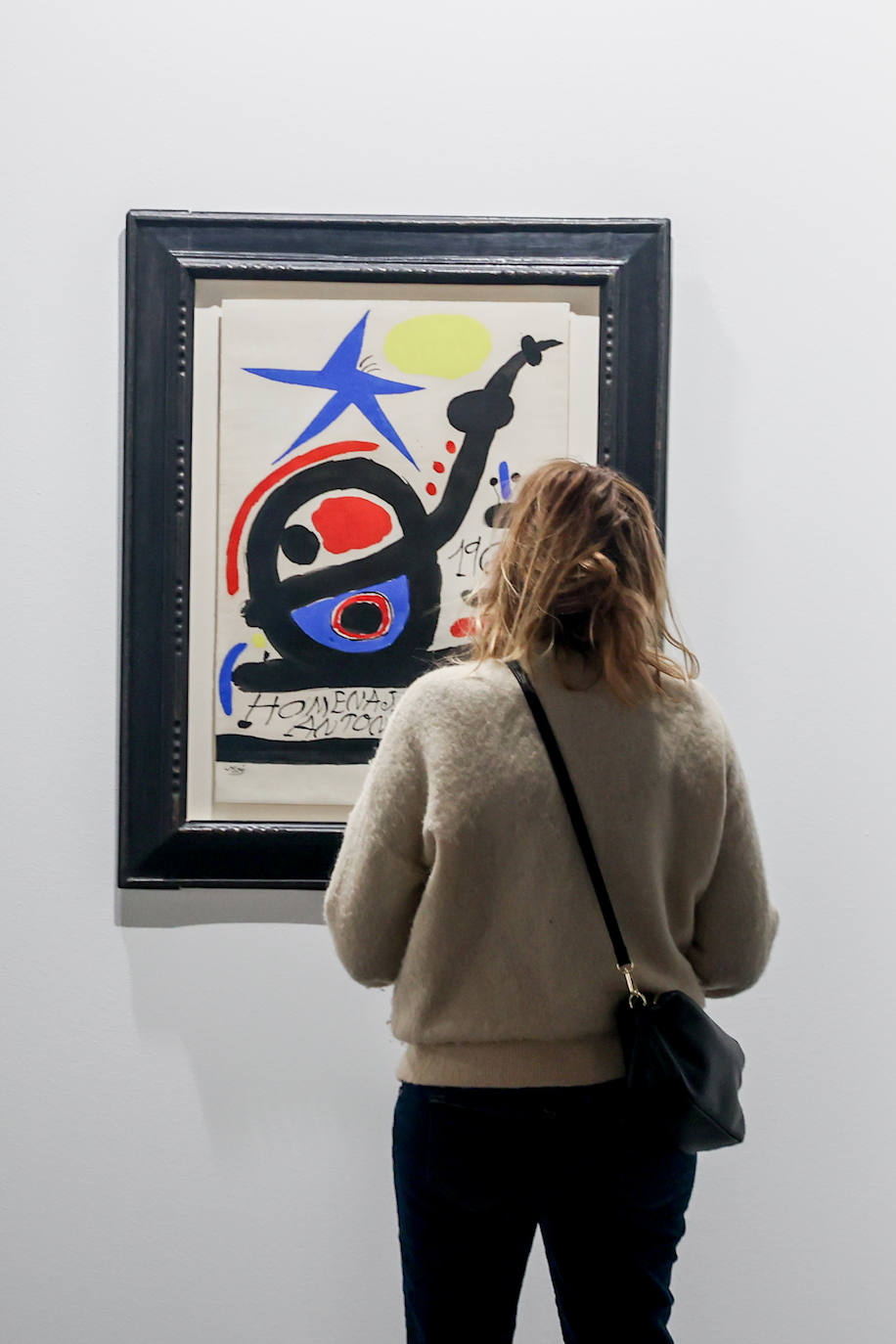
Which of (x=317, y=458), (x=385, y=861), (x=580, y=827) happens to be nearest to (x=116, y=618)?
(x=317, y=458)

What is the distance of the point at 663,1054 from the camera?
91 cm

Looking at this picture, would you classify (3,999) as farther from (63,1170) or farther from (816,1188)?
(816,1188)

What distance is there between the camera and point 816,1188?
1400mm

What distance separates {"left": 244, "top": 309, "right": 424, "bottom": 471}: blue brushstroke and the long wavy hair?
463 mm

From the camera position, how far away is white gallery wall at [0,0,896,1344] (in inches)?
54.4

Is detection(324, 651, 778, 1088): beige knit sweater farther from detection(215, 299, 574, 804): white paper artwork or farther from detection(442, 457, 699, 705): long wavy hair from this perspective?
detection(215, 299, 574, 804): white paper artwork

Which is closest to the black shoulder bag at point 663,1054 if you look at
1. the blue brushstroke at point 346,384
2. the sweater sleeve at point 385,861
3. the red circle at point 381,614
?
the sweater sleeve at point 385,861

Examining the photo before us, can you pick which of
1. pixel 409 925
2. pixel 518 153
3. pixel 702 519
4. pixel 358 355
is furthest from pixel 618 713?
pixel 518 153

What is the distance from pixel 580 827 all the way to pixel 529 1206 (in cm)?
35

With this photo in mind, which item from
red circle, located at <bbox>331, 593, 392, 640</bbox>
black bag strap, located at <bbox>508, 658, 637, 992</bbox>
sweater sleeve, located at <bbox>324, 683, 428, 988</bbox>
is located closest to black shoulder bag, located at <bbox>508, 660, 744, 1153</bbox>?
black bag strap, located at <bbox>508, 658, 637, 992</bbox>

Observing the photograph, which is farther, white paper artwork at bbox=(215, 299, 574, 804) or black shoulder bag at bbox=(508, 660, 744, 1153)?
white paper artwork at bbox=(215, 299, 574, 804)

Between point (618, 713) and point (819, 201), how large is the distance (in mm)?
869

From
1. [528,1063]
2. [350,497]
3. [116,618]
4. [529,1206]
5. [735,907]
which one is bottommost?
[529,1206]

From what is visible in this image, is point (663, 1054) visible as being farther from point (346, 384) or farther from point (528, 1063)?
point (346, 384)
